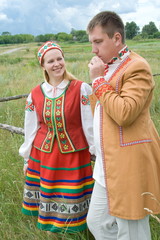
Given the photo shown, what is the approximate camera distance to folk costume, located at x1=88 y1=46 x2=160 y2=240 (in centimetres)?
154

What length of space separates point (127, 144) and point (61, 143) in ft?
2.52

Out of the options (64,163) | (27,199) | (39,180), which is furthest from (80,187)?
(27,199)

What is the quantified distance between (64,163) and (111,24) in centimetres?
116

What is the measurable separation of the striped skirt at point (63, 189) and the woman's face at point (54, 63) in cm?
56

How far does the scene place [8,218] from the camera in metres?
2.58

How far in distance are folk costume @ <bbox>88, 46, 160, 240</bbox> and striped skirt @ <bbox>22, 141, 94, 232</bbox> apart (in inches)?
22.4

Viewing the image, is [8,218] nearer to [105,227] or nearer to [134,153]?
[105,227]

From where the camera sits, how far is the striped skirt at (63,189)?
225 centimetres

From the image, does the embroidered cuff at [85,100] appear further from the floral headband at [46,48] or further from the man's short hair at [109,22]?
the man's short hair at [109,22]

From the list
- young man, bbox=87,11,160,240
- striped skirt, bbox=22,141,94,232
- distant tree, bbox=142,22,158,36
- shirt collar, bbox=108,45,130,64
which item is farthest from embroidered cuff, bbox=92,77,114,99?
distant tree, bbox=142,22,158,36

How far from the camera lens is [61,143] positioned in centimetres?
225

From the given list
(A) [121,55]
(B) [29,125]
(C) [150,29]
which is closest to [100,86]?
(A) [121,55]

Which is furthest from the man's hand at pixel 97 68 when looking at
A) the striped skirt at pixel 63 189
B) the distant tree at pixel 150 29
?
the distant tree at pixel 150 29

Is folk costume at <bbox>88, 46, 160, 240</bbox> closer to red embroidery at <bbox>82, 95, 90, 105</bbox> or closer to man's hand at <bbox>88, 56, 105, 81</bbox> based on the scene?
man's hand at <bbox>88, 56, 105, 81</bbox>
